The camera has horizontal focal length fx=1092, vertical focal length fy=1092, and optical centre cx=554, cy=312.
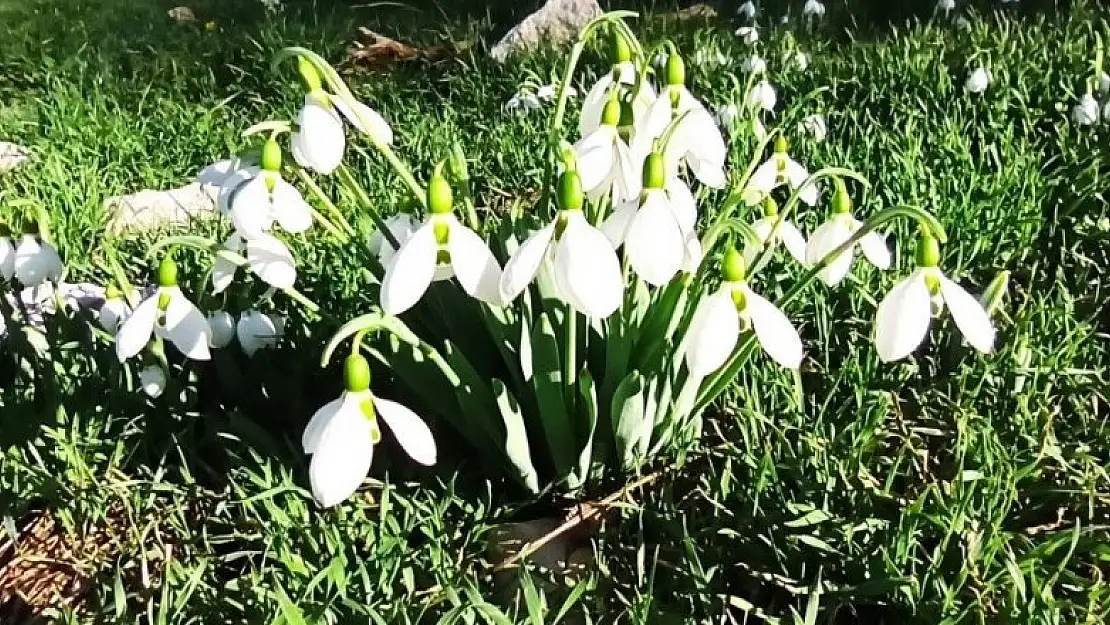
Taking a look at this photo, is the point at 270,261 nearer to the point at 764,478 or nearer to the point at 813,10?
the point at 764,478

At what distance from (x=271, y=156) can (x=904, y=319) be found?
0.68 meters

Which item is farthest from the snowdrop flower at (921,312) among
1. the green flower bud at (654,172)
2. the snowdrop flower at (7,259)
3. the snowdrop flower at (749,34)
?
the snowdrop flower at (749,34)

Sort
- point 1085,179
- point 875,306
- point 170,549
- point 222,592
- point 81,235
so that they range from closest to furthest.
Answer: point 222,592
point 170,549
point 875,306
point 1085,179
point 81,235

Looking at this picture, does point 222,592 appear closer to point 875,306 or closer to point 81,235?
point 875,306

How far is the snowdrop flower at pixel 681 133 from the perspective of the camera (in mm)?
1213

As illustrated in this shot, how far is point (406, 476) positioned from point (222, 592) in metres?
0.29

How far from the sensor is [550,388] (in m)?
1.33

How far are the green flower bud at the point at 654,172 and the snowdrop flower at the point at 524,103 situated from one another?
5.78 ft

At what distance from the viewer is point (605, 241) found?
3.34 ft

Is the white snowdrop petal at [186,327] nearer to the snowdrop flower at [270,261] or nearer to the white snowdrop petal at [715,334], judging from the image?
the snowdrop flower at [270,261]

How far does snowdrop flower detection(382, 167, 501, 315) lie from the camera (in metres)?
1.03

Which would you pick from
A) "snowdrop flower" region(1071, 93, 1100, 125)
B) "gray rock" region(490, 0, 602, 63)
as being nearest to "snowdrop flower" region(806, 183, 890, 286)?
"snowdrop flower" region(1071, 93, 1100, 125)

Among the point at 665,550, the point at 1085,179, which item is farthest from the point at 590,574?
the point at 1085,179

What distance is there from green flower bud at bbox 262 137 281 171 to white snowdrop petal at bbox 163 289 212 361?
22cm
